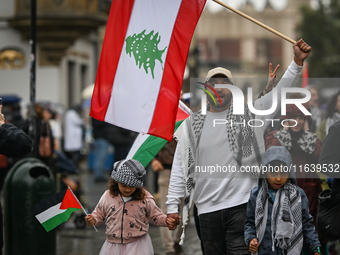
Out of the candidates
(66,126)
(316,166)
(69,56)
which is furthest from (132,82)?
(69,56)

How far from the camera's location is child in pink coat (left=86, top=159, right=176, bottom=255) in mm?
4980

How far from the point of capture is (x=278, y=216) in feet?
14.9

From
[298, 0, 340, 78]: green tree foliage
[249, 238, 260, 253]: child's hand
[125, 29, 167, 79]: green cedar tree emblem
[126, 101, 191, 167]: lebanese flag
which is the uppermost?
[298, 0, 340, 78]: green tree foliage

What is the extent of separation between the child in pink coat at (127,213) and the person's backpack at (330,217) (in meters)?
1.16

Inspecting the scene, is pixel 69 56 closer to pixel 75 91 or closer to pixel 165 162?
pixel 75 91

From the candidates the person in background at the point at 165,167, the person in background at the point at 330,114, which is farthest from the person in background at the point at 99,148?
the person in background at the point at 330,114

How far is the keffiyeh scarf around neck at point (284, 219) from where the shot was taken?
4504mm

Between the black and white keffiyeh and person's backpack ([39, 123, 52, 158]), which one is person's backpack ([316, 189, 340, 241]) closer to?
the black and white keffiyeh

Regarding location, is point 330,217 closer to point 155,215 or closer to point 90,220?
point 155,215

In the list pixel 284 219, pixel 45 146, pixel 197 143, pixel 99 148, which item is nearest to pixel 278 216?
pixel 284 219

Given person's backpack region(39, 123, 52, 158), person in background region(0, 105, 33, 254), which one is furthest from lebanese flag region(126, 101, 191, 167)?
person's backpack region(39, 123, 52, 158)

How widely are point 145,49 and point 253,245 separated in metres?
1.79

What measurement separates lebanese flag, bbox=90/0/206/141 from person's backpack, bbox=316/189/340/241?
133 cm

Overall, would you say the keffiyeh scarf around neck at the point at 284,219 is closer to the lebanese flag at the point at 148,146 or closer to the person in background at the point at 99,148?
the lebanese flag at the point at 148,146
